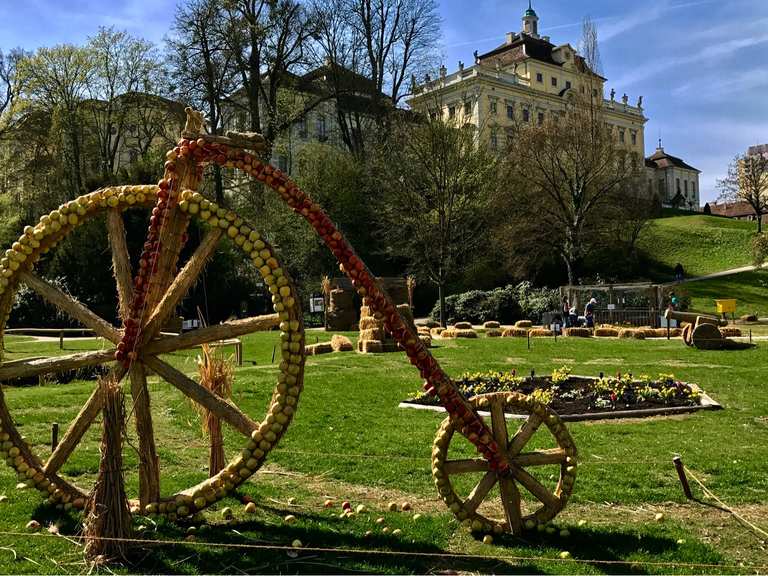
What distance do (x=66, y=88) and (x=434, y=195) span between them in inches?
986

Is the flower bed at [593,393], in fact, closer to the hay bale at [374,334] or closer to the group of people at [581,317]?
the hay bale at [374,334]

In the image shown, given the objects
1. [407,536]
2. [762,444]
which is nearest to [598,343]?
[762,444]

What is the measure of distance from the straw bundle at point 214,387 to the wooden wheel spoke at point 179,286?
78 cm

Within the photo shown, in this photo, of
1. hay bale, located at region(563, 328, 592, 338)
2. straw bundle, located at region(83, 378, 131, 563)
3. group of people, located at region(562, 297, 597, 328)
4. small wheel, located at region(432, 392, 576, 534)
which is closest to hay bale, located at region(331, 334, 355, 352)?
hay bale, located at region(563, 328, 592, 338)

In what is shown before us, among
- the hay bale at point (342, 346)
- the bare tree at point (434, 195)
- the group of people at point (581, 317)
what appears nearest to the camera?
the hay bale at point (342, 346)

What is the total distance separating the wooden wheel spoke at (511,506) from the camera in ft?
20.1

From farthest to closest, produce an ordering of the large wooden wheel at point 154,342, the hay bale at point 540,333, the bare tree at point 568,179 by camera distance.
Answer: the bare tree at point 568,179
the hay bale at point 540,333
the large wooden wheel at point 154,342

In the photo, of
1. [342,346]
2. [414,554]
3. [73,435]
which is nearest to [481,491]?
[414,554]

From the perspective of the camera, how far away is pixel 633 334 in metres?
28.6

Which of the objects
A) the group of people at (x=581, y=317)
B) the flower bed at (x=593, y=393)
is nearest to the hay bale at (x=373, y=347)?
the flower bed at (x=593, y=393)

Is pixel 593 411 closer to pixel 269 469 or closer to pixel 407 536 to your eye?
pixel 269 469

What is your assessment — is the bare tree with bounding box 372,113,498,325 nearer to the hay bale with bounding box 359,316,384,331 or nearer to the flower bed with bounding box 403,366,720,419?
the hay bale with bounding box 359,316,384,331

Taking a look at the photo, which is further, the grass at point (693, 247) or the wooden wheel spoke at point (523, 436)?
the grass at point (693, 247)

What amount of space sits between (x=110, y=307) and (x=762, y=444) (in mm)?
30982
